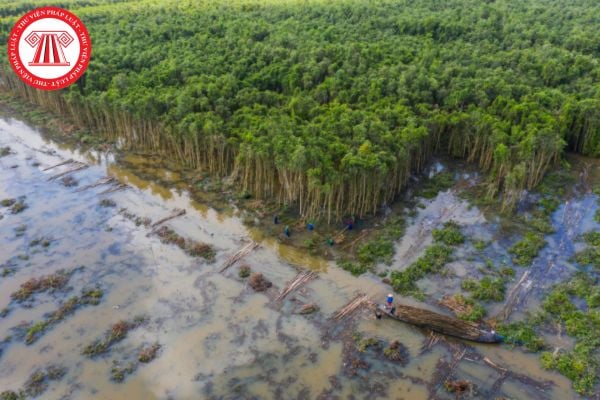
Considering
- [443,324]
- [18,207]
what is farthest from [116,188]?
[443,324]

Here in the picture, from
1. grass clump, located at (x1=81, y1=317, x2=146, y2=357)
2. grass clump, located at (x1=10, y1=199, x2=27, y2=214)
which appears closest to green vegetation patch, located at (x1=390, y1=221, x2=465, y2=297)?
grass clump, located at (x1=81, y1=317, x2=146, y2=357)

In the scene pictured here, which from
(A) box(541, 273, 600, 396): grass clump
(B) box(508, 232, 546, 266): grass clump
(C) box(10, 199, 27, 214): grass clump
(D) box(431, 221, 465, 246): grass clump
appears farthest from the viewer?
(C) box(10, 199, 27, 214): grass clump

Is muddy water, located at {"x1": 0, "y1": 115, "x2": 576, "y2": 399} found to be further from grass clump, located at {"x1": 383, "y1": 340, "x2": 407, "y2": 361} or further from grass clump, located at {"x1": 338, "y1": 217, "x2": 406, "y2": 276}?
grass clump, located at {"x1": 338, "y1": 217, "x2": 406, "y2": 276}

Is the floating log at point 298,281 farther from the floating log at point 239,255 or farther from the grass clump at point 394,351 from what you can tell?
the grass clump at point 394,351

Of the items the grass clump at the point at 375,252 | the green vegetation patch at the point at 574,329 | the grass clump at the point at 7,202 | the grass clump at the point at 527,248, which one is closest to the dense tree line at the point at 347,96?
the grass clump at the point at 375,252

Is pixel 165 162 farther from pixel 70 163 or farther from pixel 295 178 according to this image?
pixel 295 178
